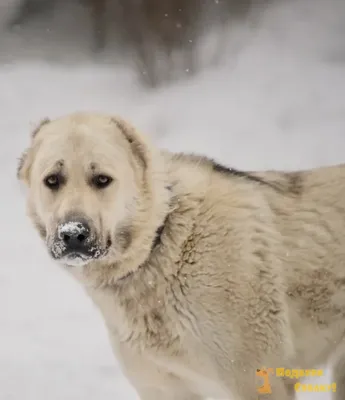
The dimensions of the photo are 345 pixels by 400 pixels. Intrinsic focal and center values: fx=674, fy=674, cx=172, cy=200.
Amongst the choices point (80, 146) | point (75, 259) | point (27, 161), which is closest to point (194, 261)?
point (75, 259)

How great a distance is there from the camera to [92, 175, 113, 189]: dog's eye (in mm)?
2807

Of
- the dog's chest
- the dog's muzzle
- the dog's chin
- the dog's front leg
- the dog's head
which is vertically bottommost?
the dog's front leg

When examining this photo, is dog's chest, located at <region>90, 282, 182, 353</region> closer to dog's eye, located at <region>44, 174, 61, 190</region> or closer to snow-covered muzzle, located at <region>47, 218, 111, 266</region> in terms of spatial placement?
snow-covered muzzle, located at <region>47, 218, 111, 266</region>

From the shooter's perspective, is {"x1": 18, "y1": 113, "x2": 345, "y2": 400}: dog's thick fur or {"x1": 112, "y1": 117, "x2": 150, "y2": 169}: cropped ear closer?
{"x1": 18, "y1": 113, "x2": 345, "y2": 400}: dog's thick fur

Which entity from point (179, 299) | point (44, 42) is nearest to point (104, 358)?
point (179, 299)

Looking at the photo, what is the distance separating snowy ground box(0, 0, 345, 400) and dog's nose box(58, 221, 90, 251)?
2.86 meters

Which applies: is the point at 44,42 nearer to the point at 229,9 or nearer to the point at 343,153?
the point at 229,9

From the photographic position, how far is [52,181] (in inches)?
112

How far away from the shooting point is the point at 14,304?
20.3ft

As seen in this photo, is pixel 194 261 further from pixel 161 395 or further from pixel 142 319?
pixel 161 395

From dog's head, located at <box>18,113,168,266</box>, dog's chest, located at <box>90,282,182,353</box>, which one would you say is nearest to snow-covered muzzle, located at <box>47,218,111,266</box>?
dog's head, located at <box>18,113,168,266</box>

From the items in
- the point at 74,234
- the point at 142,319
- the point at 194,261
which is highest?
the point at 74,234

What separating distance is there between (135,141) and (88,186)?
0.34 m

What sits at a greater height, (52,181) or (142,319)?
(52,181)
